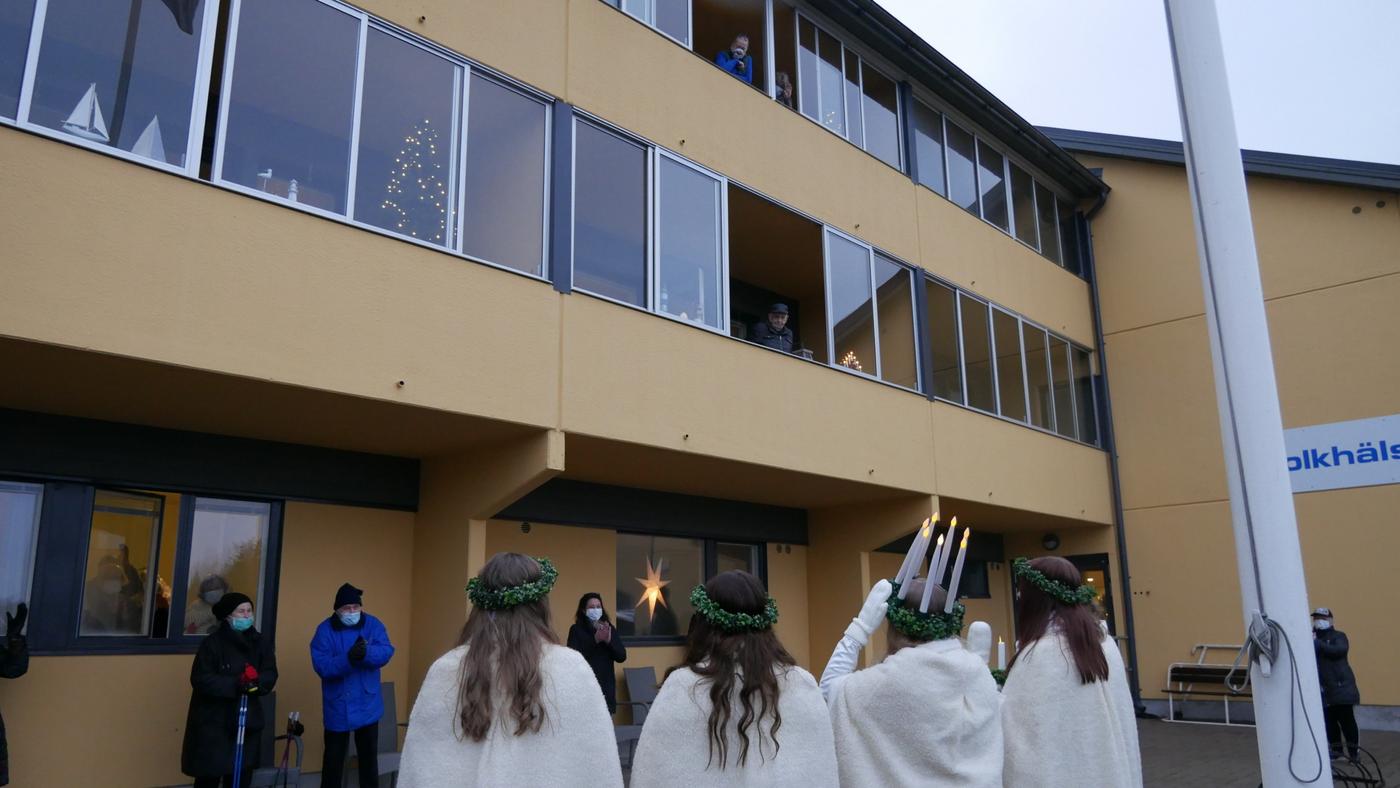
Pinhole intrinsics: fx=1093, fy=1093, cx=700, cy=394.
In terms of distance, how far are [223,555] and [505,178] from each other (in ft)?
11.8

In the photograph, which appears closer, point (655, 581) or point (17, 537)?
point (17, 537)

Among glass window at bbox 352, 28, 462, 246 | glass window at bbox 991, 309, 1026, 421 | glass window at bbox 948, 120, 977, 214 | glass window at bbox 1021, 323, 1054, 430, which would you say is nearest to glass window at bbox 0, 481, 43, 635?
glass window at bbox 352, 28, 462, 246

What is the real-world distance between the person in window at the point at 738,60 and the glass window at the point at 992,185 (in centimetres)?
551

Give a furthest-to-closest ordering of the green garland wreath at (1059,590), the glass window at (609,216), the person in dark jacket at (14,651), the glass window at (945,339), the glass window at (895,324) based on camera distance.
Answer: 1. the glass window at (945,339)
2. the glass window at (895,324)
3. the glass window at (609,216)
4. the person in dark jacket at (14,651)
5. the green garland wreath at (1059,590)

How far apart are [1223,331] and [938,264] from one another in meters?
9.61

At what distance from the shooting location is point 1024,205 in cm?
1720

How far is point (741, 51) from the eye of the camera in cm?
1173

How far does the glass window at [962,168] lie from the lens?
15312 millimetres

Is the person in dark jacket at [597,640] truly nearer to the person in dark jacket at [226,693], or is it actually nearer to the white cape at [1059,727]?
the person in dark jacket at [226,693]

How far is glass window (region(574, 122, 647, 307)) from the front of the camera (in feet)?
30.0

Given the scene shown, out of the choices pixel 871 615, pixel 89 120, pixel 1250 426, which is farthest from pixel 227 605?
pixel 1250 426

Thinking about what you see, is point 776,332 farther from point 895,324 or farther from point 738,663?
point 738,663

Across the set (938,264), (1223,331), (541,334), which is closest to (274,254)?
(541,334)

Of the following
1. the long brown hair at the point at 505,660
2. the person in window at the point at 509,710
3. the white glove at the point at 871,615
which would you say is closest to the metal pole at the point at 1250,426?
the white glove at the point at 871,615
